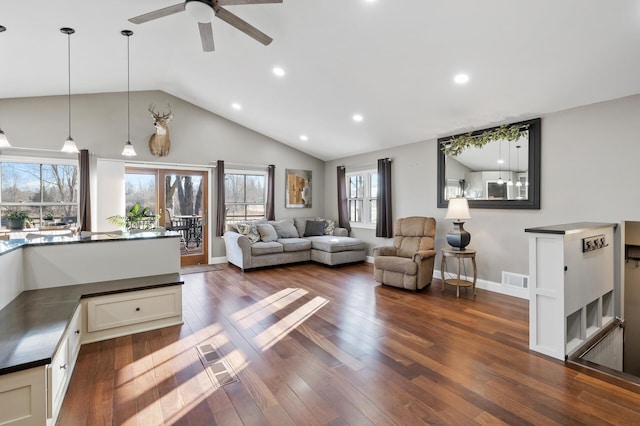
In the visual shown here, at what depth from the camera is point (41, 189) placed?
199 inches

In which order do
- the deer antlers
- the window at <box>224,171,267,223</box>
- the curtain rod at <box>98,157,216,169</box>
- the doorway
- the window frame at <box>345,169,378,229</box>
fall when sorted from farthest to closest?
1. the window at <box>224,171,267,223</box>
2. the window frame at <box>345,169,378,229</box>
3. the doorway
4. the curtain rod at <box>98,157,216,169</box>
5. the deer antlers

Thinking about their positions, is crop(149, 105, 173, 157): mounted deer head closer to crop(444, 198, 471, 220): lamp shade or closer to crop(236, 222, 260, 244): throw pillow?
crop(236, 222, 260, 244): throw pillow

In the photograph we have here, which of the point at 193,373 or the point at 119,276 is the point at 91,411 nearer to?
the point at 193,373

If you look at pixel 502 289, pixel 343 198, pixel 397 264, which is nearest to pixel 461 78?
pixel 397 264

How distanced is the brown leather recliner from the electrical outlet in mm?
1867

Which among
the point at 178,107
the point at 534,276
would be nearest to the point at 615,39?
the point at 534,276

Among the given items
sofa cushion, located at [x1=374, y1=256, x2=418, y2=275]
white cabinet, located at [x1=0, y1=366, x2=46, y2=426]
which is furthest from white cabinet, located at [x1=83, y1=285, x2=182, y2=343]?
sofa cushion, located at [x1=374, y1=256, x2=418, y2=275]

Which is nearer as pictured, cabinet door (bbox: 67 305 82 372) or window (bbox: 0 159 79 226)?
cabinet door (bbox: 67 305 82 372)

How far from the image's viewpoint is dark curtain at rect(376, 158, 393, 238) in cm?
607

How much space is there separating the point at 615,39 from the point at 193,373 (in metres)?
4.35

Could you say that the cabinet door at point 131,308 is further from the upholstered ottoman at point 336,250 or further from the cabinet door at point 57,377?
the upholstered ottoman at point 336,250

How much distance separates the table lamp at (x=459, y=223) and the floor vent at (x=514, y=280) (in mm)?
673

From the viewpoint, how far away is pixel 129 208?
18.9ft

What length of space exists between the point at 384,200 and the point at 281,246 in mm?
2185
